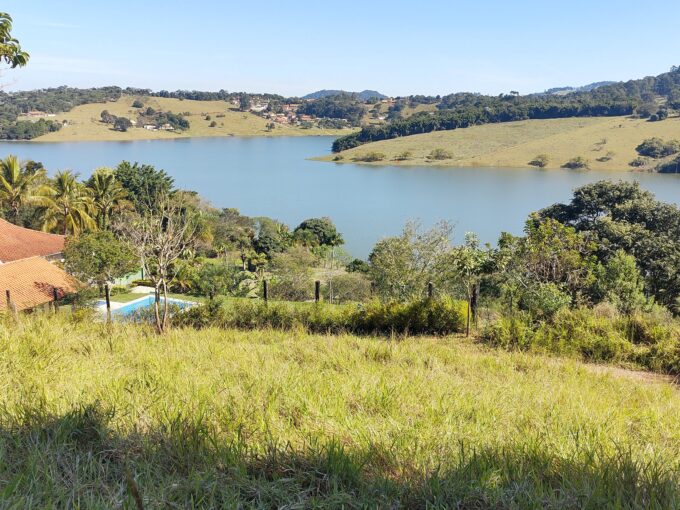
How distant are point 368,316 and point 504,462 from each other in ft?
17.9

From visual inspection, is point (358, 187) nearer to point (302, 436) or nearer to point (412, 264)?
point (412, 264)

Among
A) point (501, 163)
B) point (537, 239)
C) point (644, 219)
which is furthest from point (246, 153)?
point (537, 239)

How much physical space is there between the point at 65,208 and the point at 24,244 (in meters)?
4.92

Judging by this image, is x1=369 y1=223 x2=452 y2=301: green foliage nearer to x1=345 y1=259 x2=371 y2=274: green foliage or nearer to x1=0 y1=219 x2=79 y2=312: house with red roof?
x1=0 y1=219 x2=79 y2=312: house with red roof

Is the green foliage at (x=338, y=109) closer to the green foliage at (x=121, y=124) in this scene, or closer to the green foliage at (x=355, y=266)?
the green foliage at (x=121, y=124)

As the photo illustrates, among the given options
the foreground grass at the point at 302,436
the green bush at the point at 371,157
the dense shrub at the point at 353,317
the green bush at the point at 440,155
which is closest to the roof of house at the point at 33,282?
the dense shrub at the point at 353,317

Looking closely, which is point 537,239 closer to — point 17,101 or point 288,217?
point 288,217

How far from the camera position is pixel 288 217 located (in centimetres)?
5072

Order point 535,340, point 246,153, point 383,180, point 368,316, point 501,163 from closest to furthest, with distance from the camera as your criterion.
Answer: point 535,340 → point 368,316 → point 383,180 → point 501,163 → point 246,153

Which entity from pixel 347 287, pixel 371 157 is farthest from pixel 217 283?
pixel 371 157

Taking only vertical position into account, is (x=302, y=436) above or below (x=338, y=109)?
below

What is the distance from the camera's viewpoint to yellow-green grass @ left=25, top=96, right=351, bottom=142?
111m

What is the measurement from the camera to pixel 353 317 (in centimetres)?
769

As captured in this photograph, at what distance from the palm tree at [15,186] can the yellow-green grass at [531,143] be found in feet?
207
